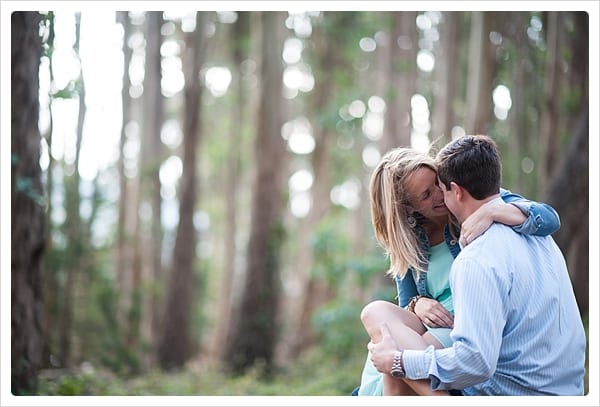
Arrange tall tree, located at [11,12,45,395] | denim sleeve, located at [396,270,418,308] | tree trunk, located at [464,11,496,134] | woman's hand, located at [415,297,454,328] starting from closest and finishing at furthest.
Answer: woman's hand, located at [415,297,454,328], denim sleeve, located at [396,270,418,308], tall tree, located at [11,12,45,395], tree trunk, located at [464,11,496,134]

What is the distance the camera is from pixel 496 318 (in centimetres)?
257

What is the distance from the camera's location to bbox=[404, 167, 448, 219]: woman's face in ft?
10.4

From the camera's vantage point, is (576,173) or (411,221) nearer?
(411,221)

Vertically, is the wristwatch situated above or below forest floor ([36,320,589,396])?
above

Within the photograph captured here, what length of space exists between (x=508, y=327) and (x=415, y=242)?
60 centimetres

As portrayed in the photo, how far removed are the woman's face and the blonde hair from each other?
0.07 feet

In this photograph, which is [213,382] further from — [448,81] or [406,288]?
[406,288]

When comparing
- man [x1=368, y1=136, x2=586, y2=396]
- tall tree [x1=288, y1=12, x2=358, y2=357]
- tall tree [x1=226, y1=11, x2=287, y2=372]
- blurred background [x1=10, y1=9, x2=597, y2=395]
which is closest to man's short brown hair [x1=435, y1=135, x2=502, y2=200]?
man [x1=368, y1=136, x2=586, y2=396]

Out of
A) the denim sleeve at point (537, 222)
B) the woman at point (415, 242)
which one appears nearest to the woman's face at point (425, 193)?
the woman at point (415, 242)

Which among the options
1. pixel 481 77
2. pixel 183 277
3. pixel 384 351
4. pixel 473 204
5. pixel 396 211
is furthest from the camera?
pixel 183 277

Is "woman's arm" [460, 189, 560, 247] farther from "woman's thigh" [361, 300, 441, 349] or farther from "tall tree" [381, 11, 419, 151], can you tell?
"tall tree" [381, 11, 419, 151]

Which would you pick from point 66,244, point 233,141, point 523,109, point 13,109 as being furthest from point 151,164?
point 13,109

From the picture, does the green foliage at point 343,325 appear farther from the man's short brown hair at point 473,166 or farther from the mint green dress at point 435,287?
the man's short brown hair at point 473,166

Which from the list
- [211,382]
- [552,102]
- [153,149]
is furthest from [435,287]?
[153,149]
